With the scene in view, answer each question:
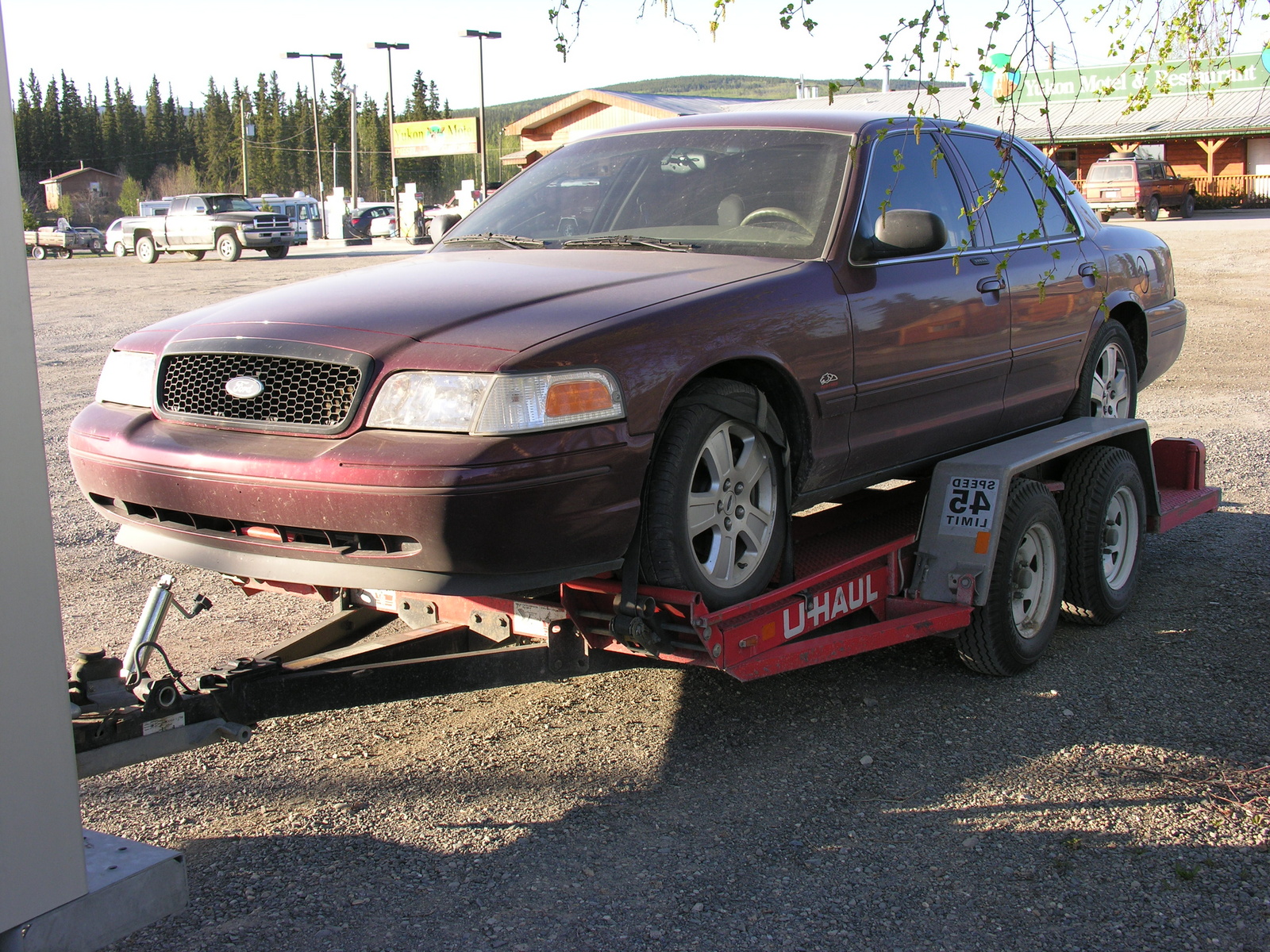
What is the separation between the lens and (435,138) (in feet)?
172

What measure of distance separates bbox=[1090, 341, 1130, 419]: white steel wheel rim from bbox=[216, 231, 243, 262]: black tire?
102ft

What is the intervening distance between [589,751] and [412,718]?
703 mm

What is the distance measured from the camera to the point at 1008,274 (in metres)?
4.96

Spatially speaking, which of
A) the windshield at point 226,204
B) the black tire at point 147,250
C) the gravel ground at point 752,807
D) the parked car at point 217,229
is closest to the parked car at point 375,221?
the black tire at point 147,250

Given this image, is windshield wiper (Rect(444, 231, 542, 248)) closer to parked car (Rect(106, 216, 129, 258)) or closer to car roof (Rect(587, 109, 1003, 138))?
car roof (Rect(587, 109, 1003, 138))

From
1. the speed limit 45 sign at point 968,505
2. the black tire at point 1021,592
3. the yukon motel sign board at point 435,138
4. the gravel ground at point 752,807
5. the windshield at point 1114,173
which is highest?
the yukon motel sign board at point 435,138

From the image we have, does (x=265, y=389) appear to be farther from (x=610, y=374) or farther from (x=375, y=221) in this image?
(x=375, y=221)

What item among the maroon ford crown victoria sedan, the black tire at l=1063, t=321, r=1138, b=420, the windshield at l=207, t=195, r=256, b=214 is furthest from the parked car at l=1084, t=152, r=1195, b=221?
the maroon ford crown victoria sedan

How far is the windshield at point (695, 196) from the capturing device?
14.0ft

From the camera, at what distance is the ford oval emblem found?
3.23m

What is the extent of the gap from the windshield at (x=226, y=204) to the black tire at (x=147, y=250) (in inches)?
104

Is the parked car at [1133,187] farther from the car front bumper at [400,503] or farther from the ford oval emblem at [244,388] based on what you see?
the ford oval emblem at [244,388]

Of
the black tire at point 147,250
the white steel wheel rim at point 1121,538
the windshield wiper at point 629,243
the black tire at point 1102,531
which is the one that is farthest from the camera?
the black tire at point 147,250

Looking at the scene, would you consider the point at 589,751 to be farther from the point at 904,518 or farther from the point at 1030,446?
the point at 1030,446
